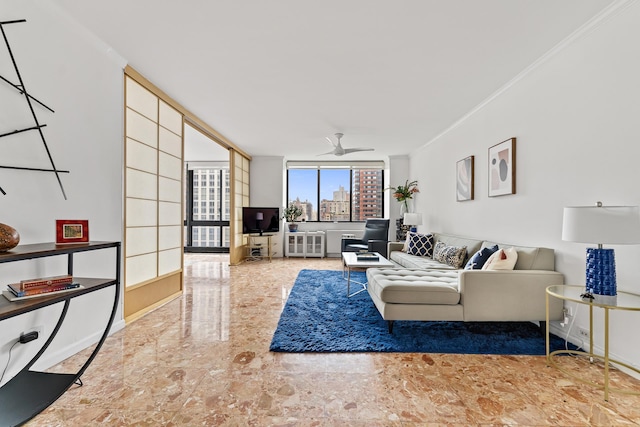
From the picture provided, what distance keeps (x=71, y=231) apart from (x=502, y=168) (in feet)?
12.9

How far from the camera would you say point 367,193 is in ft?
26.1

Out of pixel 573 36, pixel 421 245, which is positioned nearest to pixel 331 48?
pixel 573 36

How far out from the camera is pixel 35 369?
6.64 ft

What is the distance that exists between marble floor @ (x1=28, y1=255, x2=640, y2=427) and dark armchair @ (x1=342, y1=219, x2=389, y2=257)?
3.39 m

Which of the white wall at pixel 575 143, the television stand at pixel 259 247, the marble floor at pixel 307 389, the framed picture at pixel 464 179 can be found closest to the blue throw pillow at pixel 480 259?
the white wall at pixel 575 143

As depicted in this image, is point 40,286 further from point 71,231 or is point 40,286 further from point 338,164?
point 338,164

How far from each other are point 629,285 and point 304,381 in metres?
2.23

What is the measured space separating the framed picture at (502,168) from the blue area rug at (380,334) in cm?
141

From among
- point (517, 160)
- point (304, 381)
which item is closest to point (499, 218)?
point (517, 160)

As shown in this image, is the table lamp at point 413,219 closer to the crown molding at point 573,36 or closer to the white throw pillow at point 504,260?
the crown molding at point 573,36

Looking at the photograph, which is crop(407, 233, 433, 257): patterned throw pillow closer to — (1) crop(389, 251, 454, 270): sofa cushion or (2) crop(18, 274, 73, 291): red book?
(1) crop(389, 251, 454, 270): sofa cushion

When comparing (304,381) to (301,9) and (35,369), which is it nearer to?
(35,369)

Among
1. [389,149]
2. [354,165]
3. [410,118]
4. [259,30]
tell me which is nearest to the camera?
[259,30]

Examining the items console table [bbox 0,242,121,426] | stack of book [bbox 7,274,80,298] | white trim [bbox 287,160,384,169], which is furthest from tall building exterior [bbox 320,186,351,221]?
stack of book [bbox 7,274,80,298]
